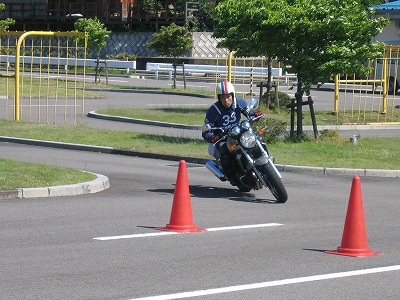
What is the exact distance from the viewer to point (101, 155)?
20.1 m

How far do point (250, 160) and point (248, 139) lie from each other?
295 mm

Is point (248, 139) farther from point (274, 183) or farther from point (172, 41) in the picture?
point (172, 41)

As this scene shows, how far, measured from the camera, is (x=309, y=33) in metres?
22.0

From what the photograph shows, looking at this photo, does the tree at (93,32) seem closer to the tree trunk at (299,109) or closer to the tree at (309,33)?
the tree at (309,33)

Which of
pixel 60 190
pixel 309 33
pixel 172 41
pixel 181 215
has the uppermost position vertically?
pixel 309 33

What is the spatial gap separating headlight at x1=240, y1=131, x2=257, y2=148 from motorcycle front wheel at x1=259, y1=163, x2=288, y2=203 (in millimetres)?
377

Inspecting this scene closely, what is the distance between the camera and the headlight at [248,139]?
13.7 m

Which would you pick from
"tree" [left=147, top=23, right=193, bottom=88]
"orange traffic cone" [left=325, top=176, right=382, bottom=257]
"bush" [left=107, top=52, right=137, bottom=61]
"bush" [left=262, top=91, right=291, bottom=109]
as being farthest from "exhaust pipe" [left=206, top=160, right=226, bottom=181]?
"bush" [left=107, top=52, right=137, bottom=61]

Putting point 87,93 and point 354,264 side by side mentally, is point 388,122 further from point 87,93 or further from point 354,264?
point 354,264

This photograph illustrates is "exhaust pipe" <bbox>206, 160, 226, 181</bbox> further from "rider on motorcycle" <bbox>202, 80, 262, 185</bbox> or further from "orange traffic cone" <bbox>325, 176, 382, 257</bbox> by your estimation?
"orange traffic cone" <bbox>325, 176, 382, 257</bbox>

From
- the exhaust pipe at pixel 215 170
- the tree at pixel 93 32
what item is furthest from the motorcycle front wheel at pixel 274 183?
the tree at pixel 93 32

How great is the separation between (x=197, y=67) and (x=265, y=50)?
29.1m

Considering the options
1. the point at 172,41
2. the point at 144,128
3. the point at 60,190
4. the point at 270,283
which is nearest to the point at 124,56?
the point at 172,41

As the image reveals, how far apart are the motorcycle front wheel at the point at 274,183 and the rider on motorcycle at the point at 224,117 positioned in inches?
38.2
